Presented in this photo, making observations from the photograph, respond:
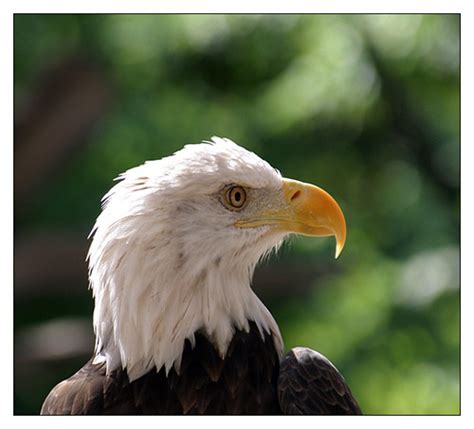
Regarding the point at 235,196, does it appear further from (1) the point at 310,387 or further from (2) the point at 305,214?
(1) the point at 310,387

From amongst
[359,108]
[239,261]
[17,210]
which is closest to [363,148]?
[359,108]

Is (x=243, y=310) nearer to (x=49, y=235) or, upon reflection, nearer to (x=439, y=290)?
(x=439, y=290)

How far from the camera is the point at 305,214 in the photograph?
1875 mm

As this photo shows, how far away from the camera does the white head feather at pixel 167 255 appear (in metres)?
1.78

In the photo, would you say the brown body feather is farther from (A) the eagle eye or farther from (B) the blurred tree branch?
(B) the blurred tree branch

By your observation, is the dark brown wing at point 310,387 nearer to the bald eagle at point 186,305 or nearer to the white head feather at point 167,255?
the bald eagle at point 186,305

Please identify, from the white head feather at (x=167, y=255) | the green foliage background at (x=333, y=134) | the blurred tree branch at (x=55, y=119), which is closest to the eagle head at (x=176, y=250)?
the white head feather at (x=167, y=255)

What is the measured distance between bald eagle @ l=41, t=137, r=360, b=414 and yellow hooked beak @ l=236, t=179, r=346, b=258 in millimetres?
11

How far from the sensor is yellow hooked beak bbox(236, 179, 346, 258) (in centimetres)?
187

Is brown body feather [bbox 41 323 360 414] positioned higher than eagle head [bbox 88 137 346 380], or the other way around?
eagle head [bbox 88 137 346 380]

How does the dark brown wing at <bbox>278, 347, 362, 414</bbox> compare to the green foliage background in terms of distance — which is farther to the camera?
the green foliage background

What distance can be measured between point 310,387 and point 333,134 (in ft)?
10.6

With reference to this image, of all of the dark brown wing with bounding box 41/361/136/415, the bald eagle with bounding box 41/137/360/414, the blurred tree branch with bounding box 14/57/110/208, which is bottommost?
the dark brown wing with bounding box 41/361/136/415

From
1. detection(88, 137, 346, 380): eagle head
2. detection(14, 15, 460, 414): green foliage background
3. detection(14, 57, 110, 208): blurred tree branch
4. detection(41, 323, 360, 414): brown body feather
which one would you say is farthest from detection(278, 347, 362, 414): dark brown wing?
detection(14, 57, 110, 208): blurred tree branch
